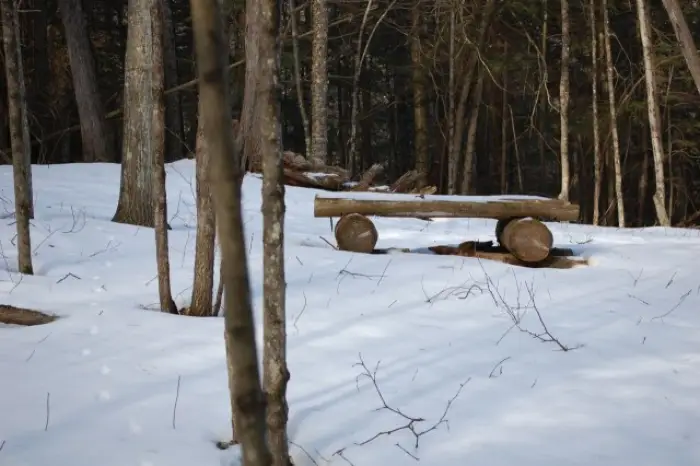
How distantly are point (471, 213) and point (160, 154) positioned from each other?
3.53 m

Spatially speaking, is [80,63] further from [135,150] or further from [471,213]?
[471,213]

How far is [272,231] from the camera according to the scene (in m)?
2.29

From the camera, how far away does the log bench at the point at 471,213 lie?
6.19 m

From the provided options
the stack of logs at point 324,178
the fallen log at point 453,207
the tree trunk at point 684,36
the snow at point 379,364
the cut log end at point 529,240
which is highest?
the tree trunk at point 684,36

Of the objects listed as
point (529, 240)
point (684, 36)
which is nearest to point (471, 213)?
point (529, 240)

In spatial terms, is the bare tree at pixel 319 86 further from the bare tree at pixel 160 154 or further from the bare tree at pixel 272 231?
the bare tree at pixel 272 231

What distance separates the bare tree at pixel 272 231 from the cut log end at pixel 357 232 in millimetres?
4231

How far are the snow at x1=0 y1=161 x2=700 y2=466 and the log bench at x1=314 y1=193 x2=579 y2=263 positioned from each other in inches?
16.0

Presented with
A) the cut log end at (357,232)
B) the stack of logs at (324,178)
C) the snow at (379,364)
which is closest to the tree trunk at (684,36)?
the snow at (379,364)

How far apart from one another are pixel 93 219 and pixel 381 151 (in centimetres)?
2048

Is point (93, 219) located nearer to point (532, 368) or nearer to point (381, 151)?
point (532, 368)

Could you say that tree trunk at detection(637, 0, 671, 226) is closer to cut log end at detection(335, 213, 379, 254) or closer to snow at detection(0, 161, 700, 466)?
snow at detection(0, 161, 700, 466)

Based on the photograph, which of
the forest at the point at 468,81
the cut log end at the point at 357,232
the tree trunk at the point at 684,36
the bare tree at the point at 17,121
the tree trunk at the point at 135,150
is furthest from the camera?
the forest at the point at 468,81

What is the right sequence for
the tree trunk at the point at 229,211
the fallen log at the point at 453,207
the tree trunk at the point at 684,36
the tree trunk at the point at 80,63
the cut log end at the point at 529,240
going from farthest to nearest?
the tree trunk at the point at 80,63
the fallen log at the point at 453,207
the cut log end at the point at 529,240
the tree trunk at the point at 684,36
the tree trunk at the point at 229,211
